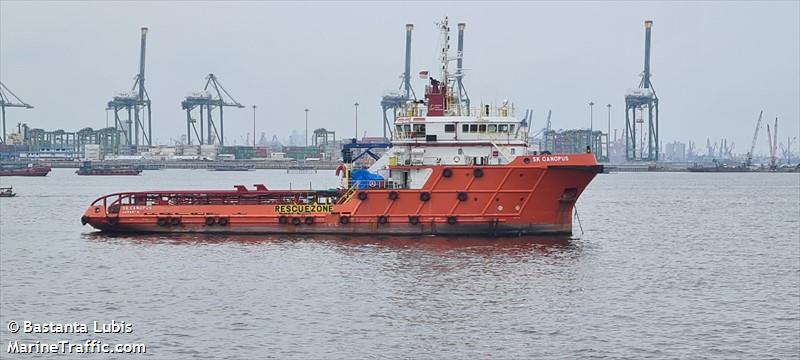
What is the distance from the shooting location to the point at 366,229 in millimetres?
45500

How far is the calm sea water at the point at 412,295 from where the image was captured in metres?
26.0

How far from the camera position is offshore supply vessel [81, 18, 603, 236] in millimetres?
44375

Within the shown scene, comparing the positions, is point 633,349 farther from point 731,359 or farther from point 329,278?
point 329,278

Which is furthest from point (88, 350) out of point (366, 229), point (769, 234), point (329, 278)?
point (769, 234)

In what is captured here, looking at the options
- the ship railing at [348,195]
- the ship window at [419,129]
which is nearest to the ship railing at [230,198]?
the ship railing at [348,195]

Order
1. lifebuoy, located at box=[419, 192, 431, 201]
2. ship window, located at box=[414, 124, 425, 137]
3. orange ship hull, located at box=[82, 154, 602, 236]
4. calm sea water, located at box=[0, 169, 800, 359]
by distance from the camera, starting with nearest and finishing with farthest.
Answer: calm sea water, located at box=[0, 169, 800, 359]
orange ship hull, located at box=[82, 154, 602, 236]
lifebuoy, located at box=[419, 192, 431, 201]
ship window, located at box=[414, 124, 425, 137]

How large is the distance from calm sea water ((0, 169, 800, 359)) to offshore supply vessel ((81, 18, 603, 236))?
88cm

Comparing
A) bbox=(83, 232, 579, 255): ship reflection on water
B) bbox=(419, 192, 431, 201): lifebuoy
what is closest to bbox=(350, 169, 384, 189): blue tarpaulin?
bbox=(419, 192, 431, 201): lifebuoy

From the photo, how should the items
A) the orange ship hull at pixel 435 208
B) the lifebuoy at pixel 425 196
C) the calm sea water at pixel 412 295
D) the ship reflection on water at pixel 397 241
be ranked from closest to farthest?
the calm sea water at pixel 412 295 < the ship reflection on water at pixel 397 241 < the orange ship hull at pixel 435 208 < the lifebuoy at pixel 425 196

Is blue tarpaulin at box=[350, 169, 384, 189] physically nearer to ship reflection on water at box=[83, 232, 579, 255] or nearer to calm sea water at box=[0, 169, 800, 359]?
ship reflection on water at box=[83, 232, 579, 255]

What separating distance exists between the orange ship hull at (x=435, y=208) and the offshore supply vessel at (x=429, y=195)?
0.04 meters

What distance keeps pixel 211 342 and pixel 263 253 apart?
15.8m

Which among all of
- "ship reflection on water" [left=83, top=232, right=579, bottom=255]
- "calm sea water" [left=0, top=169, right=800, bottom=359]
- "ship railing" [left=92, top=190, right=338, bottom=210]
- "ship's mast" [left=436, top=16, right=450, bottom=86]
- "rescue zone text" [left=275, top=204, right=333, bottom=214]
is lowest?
"calm sea water" [left=0, top=169, right=800, bottom=359]

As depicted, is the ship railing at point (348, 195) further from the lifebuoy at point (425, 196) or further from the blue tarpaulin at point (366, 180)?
the lifebuoy at point (425, 196)
